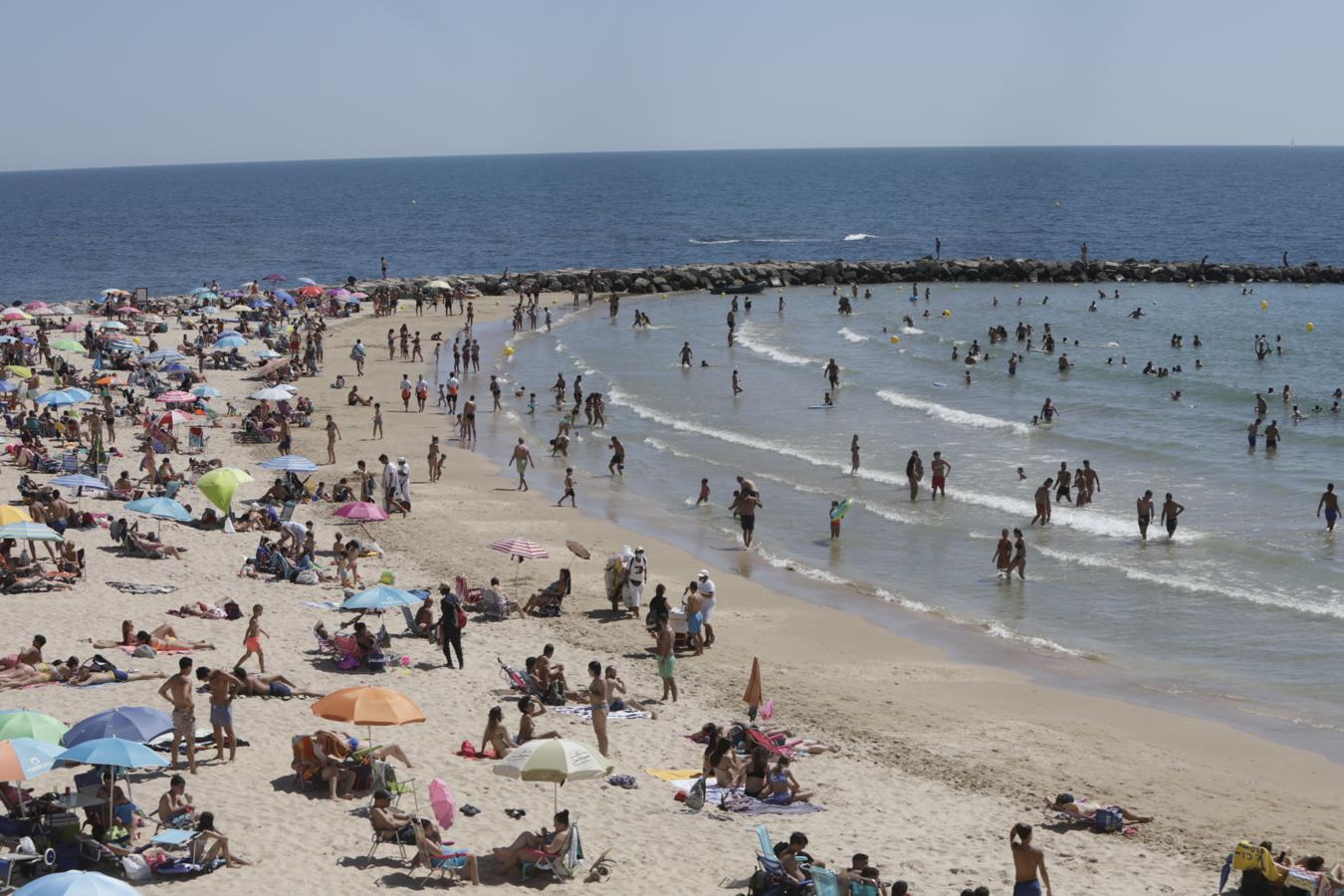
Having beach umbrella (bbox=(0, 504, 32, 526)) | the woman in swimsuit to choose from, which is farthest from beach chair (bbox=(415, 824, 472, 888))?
beach umbrella (bbox=(0, 504, 32, 526))

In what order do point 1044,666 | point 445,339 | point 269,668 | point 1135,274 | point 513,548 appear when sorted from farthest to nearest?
point 1135,274, point 445,339, point 513,548, point 1044,666, point 269,668

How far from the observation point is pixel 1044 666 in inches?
727

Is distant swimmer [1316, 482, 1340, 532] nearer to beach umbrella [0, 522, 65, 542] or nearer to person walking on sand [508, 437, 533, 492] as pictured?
person walking on sand [508, 437, 533, 492]

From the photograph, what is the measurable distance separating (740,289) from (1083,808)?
2161 inches

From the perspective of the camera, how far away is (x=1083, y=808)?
12875 mm

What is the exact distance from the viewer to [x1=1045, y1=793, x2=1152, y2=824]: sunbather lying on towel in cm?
1280

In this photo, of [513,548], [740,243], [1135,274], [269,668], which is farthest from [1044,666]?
[740,243]

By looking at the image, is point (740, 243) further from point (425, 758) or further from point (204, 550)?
point (425, 758)

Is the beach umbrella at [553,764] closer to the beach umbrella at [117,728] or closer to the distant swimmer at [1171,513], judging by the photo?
the beach umbrella at [117,728]

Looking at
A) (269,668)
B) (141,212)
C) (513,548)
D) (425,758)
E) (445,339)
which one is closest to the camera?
(425,758)

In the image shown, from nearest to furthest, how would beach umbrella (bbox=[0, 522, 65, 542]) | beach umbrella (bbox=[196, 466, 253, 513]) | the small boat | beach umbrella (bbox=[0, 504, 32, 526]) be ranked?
beach umbrella (bbox=[0, 522, 65, 542]), beach umbrella (bbox=[0, 504, 32, 526]), beach umbrella (bbox=[196, 466, 253, 513]), the small boat

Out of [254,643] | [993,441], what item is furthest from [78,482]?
[993,441]

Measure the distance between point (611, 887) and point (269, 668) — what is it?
6.41 metres

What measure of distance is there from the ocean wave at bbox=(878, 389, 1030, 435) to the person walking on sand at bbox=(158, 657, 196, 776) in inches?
1023
